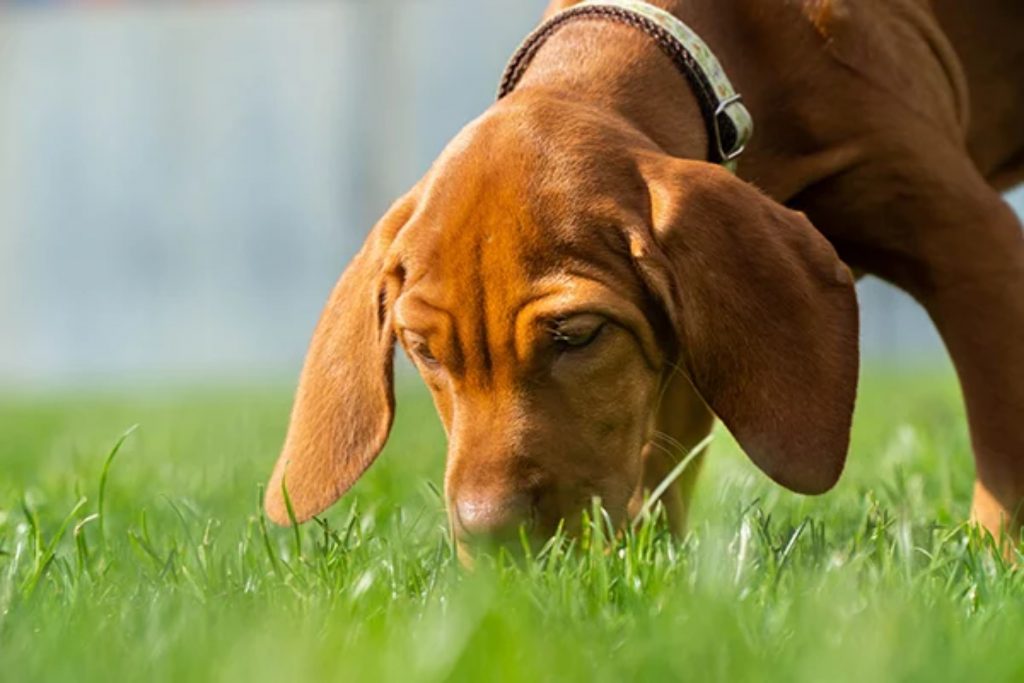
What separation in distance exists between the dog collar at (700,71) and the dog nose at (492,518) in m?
0.93

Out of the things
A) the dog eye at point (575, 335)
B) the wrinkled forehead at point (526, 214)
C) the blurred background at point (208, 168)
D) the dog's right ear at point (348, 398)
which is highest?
the wrinkled forehead at point (526, 214)

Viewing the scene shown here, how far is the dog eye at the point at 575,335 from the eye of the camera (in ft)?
8.25

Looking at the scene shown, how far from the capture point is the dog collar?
3.01 m

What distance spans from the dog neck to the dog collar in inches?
0.6

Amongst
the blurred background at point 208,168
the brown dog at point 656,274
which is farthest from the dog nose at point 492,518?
the blurred background at point 208,168

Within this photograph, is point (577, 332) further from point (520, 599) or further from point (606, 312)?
point (520, 599)

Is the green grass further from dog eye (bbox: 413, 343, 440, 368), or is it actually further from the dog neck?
the dog neck

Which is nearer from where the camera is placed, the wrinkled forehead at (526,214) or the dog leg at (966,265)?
the wrinkled forehead at (526,214)

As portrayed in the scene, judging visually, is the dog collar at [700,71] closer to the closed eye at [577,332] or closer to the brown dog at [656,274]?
the brown dog at [656,274]

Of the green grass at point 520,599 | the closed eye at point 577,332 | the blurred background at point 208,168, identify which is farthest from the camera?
the blurred background at point 208,168

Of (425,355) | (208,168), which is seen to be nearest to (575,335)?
(425,355)

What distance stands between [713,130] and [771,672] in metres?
1.55

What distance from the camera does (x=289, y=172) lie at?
12938mm

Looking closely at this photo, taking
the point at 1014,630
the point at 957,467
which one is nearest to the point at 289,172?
the point at 957,467
